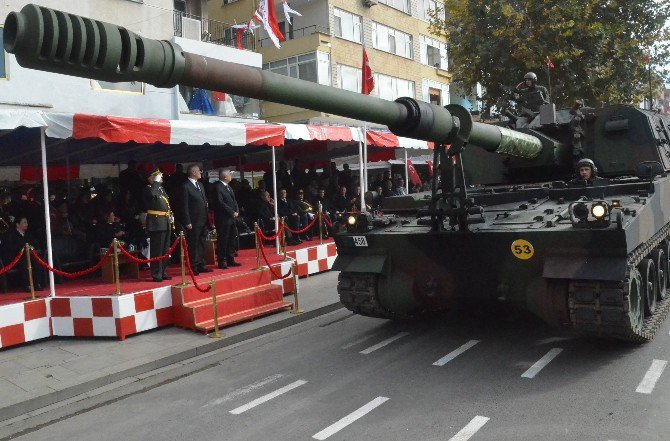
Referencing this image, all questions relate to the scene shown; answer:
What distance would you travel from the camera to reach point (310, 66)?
26469 mm

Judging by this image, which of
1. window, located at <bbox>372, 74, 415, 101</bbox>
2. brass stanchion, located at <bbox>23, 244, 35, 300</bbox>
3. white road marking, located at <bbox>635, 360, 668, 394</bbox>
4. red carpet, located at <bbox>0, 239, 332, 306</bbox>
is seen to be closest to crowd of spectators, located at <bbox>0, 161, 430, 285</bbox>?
red carpet, located at <bbox>0, 239, 332, 306</bbox>

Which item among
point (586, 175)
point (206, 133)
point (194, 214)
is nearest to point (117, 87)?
point (206, 133)

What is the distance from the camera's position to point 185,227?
891 cm

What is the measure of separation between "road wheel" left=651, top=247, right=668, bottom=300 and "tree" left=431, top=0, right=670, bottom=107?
34.1ft

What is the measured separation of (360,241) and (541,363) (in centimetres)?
222

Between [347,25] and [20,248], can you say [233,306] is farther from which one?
[347,25]

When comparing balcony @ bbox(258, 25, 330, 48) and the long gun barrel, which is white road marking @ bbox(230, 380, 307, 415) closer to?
the long gun barrel

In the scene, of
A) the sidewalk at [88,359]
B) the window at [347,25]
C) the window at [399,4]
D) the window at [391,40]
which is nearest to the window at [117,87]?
the window at [347,25]

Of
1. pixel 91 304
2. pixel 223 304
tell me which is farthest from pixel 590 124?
pixel 91 304

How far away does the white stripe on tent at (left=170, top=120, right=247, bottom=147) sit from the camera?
8727 mm

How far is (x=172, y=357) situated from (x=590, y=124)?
5.91 m

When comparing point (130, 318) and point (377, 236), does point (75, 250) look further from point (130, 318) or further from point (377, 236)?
point (377, 236)

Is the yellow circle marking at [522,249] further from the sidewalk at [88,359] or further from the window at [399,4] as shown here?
the window at [399,4]

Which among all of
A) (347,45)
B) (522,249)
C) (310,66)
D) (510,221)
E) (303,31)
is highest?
(303,31)
